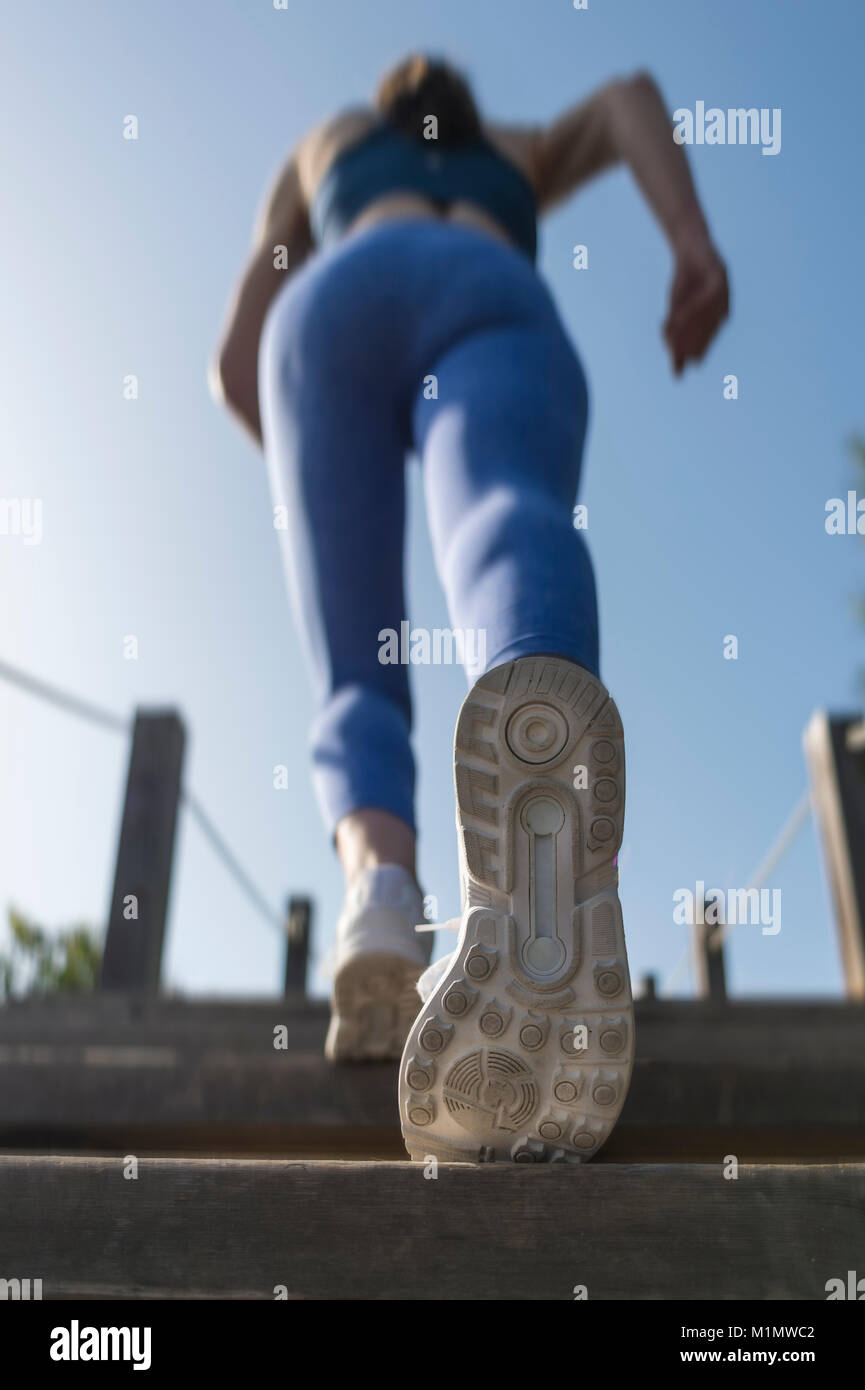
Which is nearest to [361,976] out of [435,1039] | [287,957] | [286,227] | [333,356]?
[435,1039]

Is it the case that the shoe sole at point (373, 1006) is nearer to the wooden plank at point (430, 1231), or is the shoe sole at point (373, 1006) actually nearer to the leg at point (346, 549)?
A: the leg at point (346, 549)

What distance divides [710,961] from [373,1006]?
10.7 ft

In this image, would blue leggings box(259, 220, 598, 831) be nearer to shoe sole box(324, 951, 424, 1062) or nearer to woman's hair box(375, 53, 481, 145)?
shoe sole box(324, 951, 424, 1062)

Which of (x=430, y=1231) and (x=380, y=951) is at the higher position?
(x=380, y=951)

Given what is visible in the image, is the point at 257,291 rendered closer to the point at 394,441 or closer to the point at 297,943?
the point at 394,441

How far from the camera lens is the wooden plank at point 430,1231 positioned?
63 centimetres

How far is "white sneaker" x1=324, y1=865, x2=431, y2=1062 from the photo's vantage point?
1.04 m

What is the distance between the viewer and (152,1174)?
67 cm

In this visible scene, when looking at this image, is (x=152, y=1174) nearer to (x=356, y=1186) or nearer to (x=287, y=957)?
(x=356, y=1186)

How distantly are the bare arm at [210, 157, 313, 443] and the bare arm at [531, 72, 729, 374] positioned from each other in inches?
13.3

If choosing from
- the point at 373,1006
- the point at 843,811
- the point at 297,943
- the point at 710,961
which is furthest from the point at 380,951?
the point at 297,943

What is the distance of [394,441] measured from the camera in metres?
1.32

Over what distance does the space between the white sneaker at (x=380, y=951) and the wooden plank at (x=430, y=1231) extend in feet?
1.21

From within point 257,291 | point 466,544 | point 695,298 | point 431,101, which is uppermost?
point 431,101
